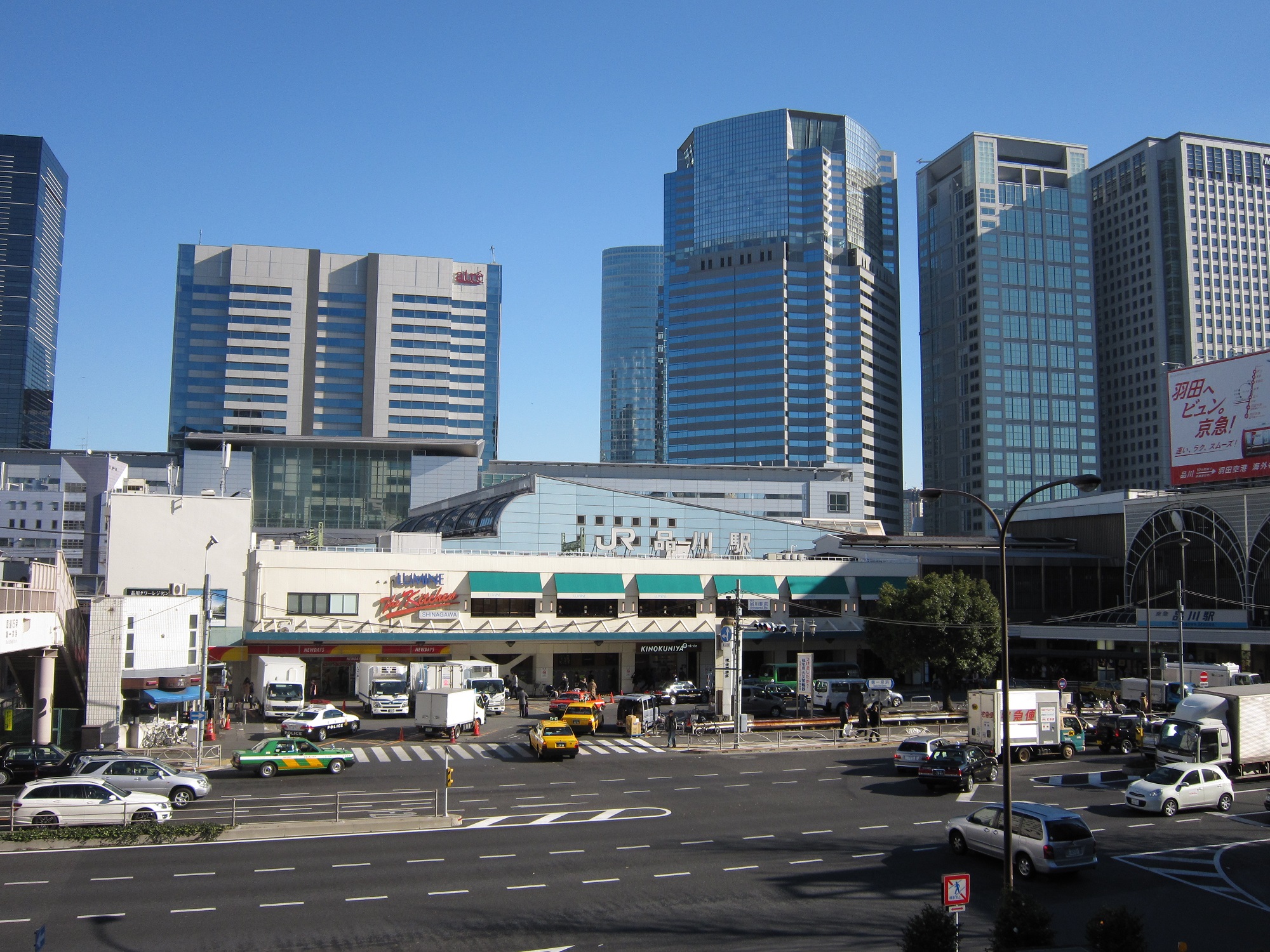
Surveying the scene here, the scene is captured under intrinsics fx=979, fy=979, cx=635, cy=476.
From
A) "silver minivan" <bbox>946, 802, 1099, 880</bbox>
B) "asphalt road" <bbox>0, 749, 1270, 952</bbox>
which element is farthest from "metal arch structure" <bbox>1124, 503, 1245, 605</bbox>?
"silver minivan" <bbox>946, 802, 1099, 880</bbox>

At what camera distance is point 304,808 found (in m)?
32.3

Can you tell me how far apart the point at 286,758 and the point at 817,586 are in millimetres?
46595

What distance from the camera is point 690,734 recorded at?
4956cm

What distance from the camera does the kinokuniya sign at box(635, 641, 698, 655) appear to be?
71.8m

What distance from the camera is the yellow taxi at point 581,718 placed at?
5019 cm

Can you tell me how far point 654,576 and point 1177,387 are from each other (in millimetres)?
44030

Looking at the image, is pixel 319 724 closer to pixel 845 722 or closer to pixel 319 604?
pixel 319 604

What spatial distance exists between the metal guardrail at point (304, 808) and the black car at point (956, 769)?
57.4ft

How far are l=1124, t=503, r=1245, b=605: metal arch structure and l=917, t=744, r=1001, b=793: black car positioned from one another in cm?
3603

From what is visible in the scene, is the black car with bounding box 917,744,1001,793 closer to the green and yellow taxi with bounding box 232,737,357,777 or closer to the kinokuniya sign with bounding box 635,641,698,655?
the green and yellow taxi with bounding box 232,737,357,777

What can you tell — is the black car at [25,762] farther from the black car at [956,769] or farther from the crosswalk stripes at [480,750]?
the black car at [956,769]

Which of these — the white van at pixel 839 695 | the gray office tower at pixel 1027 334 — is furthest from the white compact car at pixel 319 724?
the gray office tower at pixel 1027 334

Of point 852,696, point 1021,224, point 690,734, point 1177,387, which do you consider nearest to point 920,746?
point 690,734

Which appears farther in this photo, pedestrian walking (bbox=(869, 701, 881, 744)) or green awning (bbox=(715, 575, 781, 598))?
green awning (bbox=(715, 575, 781, 598))
